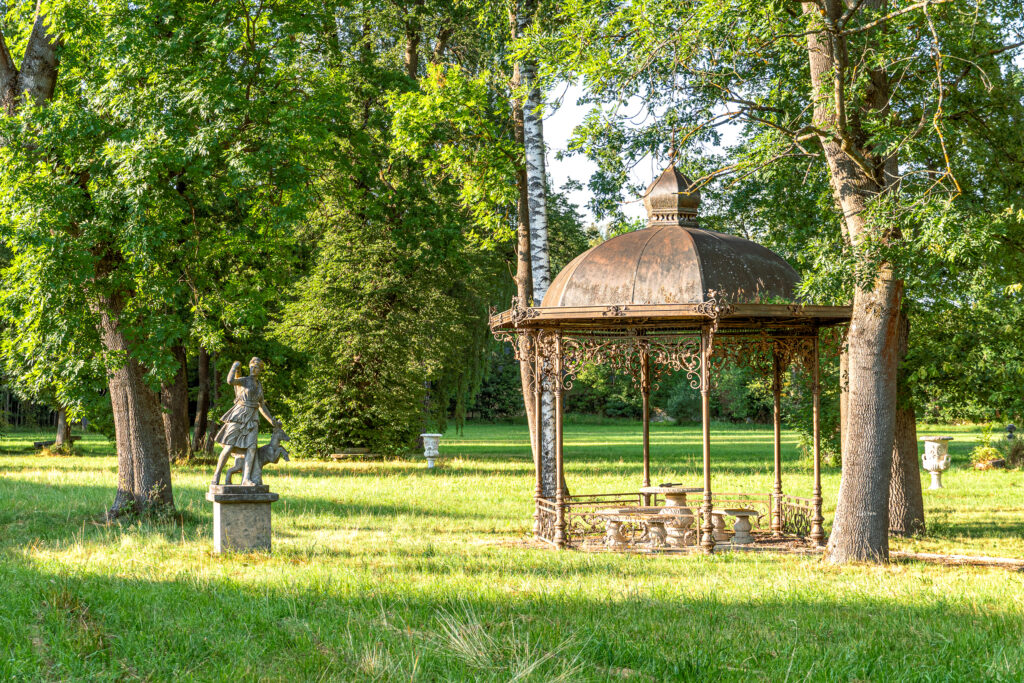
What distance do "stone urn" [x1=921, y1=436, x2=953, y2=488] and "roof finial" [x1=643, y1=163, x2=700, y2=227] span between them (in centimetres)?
Result: 1207

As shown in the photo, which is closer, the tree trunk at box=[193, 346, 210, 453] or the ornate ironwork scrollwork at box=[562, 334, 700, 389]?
the ornate ironwork scrollwork at box=[562, 334, 700, 389]

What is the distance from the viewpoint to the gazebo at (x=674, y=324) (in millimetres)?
11617

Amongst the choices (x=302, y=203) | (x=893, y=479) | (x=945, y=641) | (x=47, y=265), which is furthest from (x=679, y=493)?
(x=47, y=265)

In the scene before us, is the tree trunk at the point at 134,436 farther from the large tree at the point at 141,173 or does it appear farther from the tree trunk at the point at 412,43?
the tree trunk at the point at 412,43

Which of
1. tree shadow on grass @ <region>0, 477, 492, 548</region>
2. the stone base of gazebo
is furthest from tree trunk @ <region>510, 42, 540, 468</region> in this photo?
the stone base of gazebo

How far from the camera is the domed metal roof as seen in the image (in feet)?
38.4

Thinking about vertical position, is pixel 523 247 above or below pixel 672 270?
above

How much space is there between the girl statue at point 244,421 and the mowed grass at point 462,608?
113 cm

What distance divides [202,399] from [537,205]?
18.4 metres

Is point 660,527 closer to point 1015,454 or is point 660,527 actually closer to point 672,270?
point 672,270

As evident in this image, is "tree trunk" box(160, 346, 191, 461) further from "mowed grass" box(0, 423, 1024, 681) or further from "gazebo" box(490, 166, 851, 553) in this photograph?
"gazebo" box(490, 166, 851, 553)

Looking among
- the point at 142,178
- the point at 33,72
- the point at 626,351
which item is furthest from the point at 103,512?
the point at 626,351

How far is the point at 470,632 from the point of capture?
7.01 metres

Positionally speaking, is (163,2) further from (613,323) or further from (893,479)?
(893,479)
